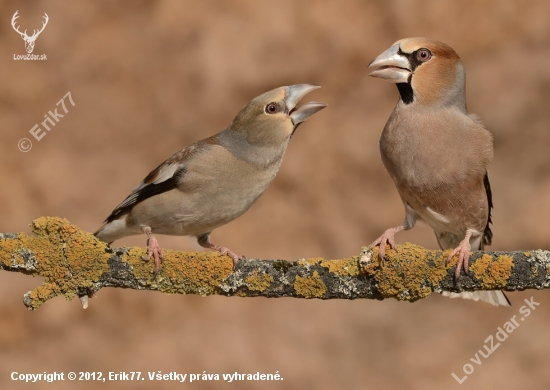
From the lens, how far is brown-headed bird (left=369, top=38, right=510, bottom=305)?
13.3ft

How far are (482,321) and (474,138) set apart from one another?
13.9 ft

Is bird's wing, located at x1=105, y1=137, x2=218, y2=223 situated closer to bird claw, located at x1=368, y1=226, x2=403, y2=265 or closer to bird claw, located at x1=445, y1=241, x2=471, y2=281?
bird claw, located at x1=368, y1=226, x2=403, y2=265

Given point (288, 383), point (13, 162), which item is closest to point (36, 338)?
point (13, 162)

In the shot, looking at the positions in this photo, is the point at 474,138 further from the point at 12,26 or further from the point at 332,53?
the point at 12,26

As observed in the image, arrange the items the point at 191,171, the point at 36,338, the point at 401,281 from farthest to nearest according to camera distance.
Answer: the point at 36,338 < the point at 191,171 < the point at 401,281

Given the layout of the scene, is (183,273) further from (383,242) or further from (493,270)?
(493,270)

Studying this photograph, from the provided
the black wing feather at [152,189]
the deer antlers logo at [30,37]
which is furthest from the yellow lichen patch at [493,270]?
the deer antlers logo at [30,37]

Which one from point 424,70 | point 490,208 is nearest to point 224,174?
point 424,70

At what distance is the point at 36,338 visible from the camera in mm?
7664

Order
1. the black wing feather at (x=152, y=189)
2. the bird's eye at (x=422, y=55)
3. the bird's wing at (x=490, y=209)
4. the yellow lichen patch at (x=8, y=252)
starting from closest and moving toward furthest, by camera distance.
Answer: the yellow lichen patch at (x=8, y=252)
the bird's eye at (x=422, y=55)
the black wing feather at (x=152, y=189)
the bird's wing at (x=490, y=209)

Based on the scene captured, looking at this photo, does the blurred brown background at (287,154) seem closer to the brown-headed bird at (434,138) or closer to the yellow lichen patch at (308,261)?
the brown-headed bird at (434,138)

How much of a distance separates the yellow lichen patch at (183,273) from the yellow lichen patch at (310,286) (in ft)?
1.19

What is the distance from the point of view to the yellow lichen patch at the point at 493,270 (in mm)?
3533

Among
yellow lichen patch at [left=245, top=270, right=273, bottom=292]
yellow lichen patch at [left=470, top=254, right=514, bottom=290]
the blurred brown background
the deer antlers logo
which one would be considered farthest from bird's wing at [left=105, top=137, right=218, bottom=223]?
the deer antlers logo
